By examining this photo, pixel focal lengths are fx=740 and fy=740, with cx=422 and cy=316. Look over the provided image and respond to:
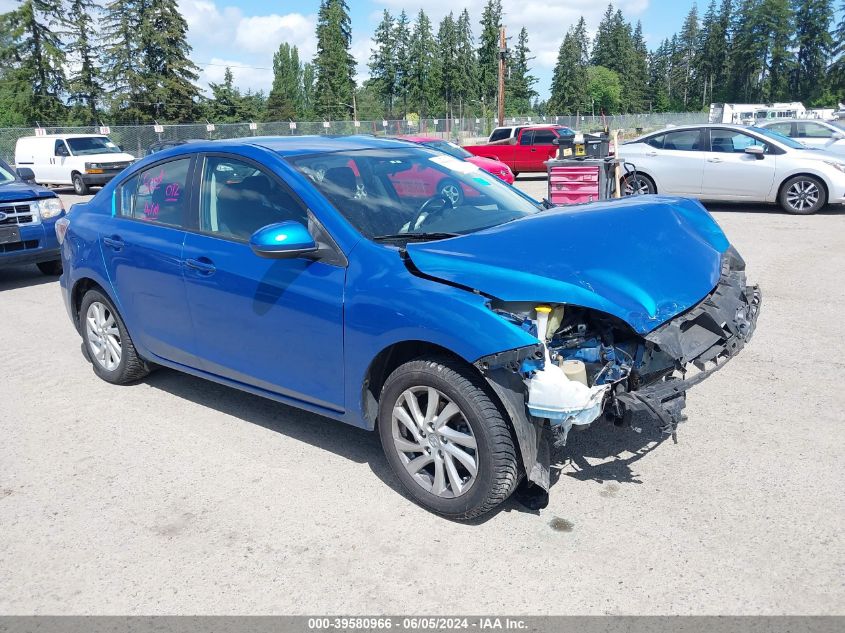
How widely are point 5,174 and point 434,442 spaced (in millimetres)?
9144

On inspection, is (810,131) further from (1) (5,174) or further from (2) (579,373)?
(2) (579,373)

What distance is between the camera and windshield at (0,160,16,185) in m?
9.96

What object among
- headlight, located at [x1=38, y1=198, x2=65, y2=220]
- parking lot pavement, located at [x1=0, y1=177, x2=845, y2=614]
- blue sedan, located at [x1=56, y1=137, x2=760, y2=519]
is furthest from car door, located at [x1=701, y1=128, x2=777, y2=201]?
headlight, located at [x1=38, y1=198, x2=65, y2=220]

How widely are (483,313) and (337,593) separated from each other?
1322 millimetres

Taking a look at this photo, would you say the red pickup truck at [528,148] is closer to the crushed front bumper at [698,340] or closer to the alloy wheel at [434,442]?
the crushed front bumper at [698,340]

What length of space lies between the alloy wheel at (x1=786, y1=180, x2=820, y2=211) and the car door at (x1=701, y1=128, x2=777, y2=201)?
38 centimetres

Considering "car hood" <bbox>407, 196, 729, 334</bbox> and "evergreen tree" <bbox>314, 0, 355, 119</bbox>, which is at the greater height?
"evergreen tree" <bbox>314, 0, 355, 119</bbox>

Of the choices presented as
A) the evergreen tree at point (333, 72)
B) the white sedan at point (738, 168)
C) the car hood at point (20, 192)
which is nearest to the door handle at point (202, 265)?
the car hood at point (20, 192)

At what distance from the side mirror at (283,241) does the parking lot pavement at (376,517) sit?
1.26 meters

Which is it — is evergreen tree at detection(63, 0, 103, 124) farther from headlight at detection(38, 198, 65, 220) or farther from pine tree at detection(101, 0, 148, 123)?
Result: headlight at detection(38, 198, 65, 220)

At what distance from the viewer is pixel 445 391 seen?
11.1 feet

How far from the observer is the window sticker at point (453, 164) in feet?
15.9

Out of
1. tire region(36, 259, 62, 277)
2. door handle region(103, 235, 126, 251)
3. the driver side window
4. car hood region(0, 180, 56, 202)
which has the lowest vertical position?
tire region(36, 259, 62, 277)

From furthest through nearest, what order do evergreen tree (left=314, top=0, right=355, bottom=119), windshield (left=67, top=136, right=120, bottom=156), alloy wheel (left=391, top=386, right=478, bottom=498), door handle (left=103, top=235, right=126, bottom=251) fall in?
evergreen tree (left=314, top=0, right=355, bottom=119)
windshield (left=67, top=136, right=120, bottom=156)
door handle (left=103, top=235, right=126, bottom=251)
alloy wheel (left=391, top=386, right=478, bottom=498)
